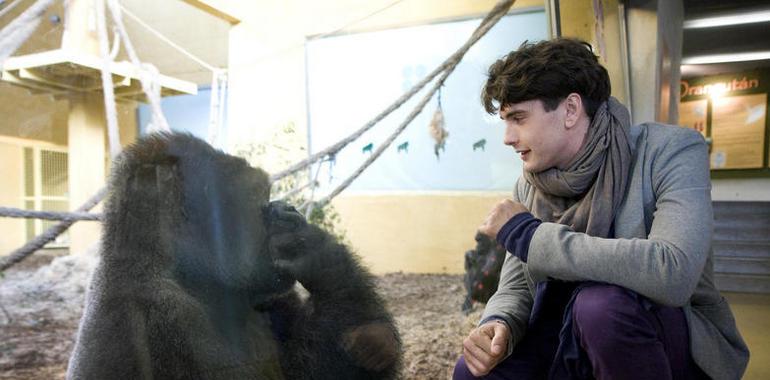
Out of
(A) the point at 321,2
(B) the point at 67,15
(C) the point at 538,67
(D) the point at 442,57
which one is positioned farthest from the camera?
(D) the point at 442,57

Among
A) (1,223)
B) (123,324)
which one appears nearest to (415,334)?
(123,324)

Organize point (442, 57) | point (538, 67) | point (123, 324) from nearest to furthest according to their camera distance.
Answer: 1. point (123, 324)
2. point (538, 67)
3. point (442, 57)

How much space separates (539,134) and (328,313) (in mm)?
746

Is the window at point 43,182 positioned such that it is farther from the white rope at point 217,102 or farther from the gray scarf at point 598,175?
the gray scarf at point 598,175

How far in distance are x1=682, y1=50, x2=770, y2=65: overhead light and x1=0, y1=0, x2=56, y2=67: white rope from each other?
3.52m

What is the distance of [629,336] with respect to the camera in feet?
3.88

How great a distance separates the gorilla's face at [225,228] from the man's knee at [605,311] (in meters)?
0.76

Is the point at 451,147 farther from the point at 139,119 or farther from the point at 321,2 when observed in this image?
the point at 139,119

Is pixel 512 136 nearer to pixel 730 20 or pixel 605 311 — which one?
pixel 605 311

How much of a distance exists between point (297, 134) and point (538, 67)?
3.94ft

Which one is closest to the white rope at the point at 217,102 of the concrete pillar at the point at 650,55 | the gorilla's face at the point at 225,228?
the gorilla's face at the point at 225,228

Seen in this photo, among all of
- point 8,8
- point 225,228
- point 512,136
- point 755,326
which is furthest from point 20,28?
point 755,326

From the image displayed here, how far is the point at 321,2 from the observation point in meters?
2.47

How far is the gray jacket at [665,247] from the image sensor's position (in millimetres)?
1175
